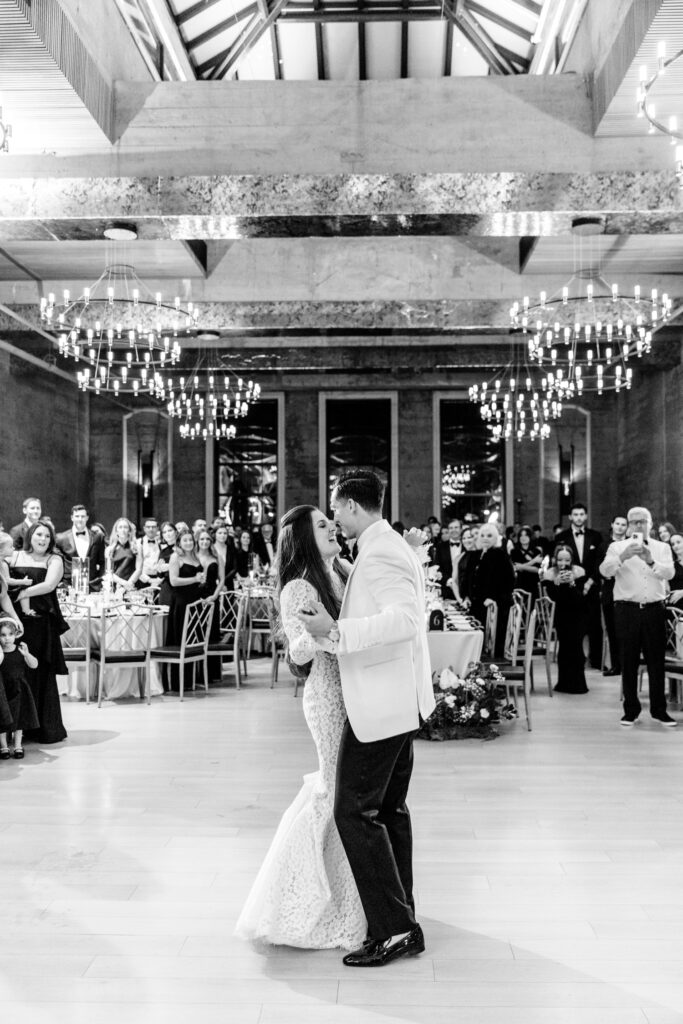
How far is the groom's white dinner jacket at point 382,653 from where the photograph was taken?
2918 millimetres

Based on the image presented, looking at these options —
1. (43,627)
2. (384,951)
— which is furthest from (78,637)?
(384,951)

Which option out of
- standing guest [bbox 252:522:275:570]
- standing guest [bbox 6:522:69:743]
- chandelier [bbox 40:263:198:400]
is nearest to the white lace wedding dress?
standing guest [bbox 6:522:69:743]

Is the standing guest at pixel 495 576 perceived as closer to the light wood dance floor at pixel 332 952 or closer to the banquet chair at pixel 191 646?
the light wood dance floor at pixel 332 952

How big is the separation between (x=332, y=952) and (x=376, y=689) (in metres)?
1.02

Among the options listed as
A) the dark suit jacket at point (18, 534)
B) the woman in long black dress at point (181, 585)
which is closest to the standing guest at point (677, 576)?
the woman in long black dress at point (181, 585)

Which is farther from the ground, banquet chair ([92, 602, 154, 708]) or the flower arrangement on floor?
banquet chair ([92, 602, 154, 708])

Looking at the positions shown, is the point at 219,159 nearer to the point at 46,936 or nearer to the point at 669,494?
the point at 46,936

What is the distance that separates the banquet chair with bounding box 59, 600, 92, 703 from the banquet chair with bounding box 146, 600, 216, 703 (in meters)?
0.57

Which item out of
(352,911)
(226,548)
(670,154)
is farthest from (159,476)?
(352,911)

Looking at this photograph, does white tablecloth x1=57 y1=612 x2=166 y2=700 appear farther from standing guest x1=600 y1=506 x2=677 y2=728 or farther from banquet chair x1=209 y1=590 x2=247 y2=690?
standing guest x1=600 y1=506 x2=677 y2=728

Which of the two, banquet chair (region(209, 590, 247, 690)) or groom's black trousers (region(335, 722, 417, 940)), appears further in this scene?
banquet chair (region(209, 590, 247, 690))

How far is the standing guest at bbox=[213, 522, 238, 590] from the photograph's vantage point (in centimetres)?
1091

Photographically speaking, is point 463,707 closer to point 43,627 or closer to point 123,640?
point 43,627

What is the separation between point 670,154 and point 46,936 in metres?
7.23
